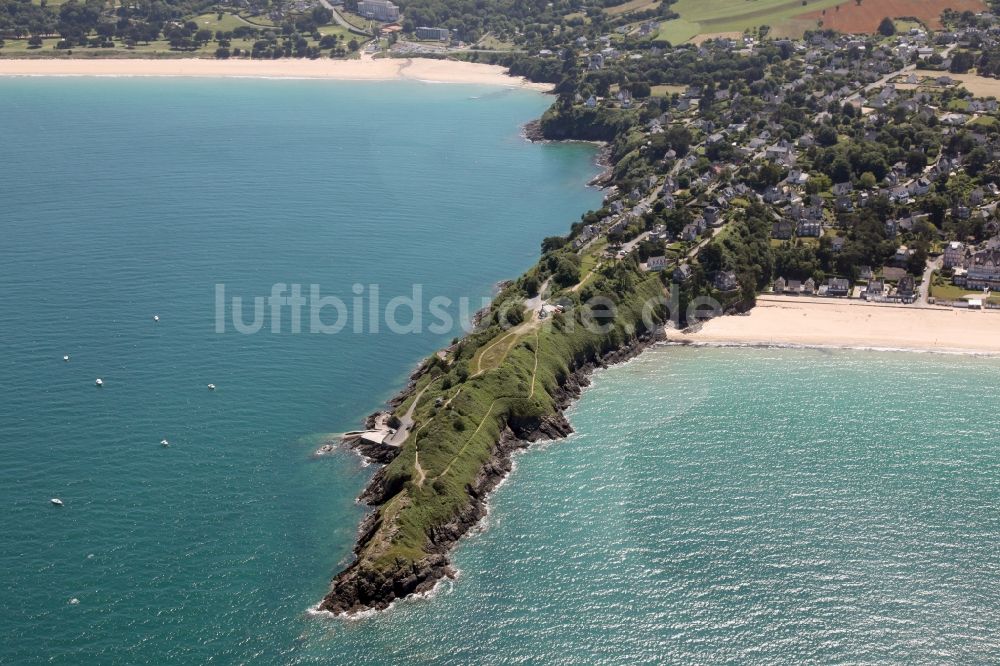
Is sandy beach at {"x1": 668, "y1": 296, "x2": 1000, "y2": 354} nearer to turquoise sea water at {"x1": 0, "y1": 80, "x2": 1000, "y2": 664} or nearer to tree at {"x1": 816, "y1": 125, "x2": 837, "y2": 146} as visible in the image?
turquoise sea water at {"x1": 0, "y1": 80, "x2": 1000, "y2": 664}

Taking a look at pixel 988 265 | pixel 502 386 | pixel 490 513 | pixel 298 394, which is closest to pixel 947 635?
pixel 490 513

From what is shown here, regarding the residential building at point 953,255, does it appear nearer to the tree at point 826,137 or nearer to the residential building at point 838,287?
the residential building at point 838,287

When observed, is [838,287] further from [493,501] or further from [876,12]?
[876,12]

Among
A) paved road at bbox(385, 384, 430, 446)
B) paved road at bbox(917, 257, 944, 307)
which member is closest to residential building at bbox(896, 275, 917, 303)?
paved road at bbox(917, 257, 944, 307)

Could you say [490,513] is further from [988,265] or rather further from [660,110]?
[660,110]

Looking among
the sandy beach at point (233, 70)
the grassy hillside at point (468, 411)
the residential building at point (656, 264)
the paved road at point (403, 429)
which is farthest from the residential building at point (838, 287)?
the sandy beach at point (233, 70)

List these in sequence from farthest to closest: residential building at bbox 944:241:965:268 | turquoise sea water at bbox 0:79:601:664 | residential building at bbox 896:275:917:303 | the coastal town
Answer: residential building at bbox 944:241:965:268
residential building at bbox 896:275:917:303
the coastal town
turquoise sea water at bbox 0:79:601:664
